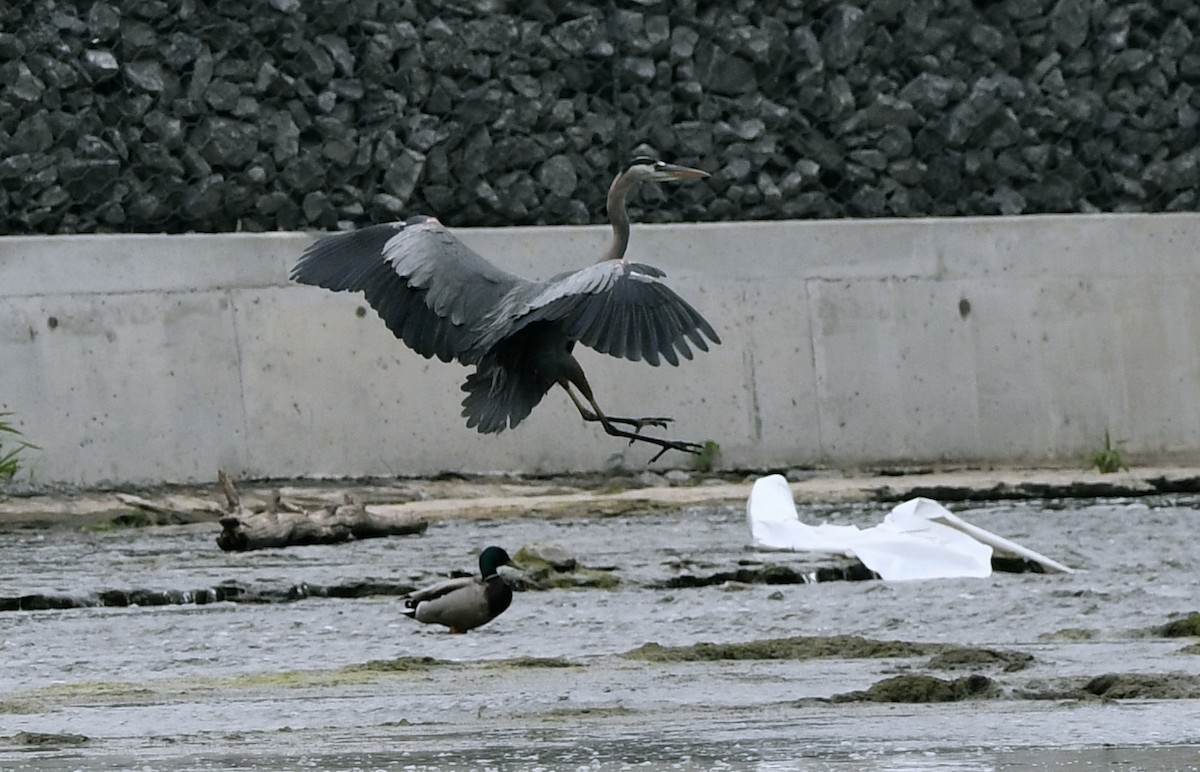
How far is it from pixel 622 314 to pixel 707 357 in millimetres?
4783

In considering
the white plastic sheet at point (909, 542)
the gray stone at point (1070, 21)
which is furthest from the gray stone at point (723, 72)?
the white plastic sheet at point (909, 542)

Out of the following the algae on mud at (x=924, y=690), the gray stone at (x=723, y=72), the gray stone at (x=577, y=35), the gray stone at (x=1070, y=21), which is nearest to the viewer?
the algae on mud at (x=924, y=690)

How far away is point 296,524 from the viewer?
34.1 ft

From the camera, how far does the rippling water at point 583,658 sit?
536cm

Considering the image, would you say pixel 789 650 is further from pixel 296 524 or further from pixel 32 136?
pixel 32 136

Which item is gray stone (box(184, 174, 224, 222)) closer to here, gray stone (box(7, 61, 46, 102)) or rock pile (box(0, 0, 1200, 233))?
rock pile (box(0, 0, 1200, 233))

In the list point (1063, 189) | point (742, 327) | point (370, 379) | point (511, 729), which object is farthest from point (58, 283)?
point (511, 729)

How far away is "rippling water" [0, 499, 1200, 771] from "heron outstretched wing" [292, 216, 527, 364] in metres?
0.99

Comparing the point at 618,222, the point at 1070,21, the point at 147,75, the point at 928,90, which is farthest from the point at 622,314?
the point at 1070,21

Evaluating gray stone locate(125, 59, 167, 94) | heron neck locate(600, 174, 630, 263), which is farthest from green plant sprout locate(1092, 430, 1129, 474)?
gray stone locate(125, 59, 167, 94)

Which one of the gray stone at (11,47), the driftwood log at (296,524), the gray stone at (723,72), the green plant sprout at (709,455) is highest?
the gray stone at (11,47)

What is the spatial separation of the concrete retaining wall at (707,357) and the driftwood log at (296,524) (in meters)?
1.52

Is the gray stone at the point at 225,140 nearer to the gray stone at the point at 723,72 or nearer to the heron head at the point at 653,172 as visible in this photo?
the gray stone at the point at 723,72

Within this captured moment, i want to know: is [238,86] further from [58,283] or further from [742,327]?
[742,327]
